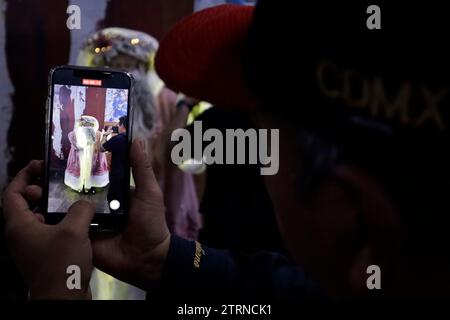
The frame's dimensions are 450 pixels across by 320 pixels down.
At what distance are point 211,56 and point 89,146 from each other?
0.29m

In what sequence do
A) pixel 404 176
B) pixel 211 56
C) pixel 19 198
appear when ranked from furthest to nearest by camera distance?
pixel 19 198, pixel 211 56, pixel 404 176

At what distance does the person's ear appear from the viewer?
39 cm

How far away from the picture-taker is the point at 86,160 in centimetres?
73

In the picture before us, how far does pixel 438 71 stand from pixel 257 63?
0.47 ft

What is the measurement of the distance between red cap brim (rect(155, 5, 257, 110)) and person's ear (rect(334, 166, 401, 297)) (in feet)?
0.47

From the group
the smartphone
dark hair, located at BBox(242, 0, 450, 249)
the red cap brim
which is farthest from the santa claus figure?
dark hair, located at BBox(242, 0, 450, 249)

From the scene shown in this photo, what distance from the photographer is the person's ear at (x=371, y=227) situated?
0.39 m

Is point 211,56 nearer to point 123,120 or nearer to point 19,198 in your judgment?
point 123,120

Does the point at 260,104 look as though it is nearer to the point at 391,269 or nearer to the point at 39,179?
the point at 391,269

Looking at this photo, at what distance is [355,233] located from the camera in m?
0.42

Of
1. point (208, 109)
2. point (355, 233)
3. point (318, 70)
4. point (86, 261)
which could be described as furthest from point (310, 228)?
point (208, 109)

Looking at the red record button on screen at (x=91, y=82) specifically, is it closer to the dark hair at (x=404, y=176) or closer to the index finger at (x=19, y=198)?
the index finger at (x=19, y=198)

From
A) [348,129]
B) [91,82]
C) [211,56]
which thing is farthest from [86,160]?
[348,129]

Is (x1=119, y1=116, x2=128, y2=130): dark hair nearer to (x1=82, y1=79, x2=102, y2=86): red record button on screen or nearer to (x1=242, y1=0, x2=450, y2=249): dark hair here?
(x1=82, y1=79, x2=102, y2=86): red record button on screen
